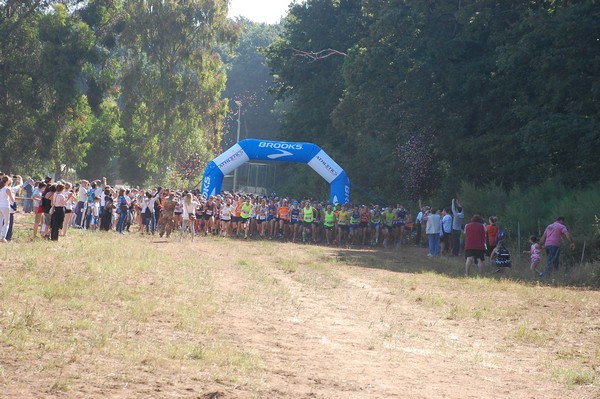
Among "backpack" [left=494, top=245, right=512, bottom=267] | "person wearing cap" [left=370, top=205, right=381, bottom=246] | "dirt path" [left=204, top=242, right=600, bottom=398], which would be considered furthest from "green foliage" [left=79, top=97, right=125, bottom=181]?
"dirt path" [left=204, top=242, right=600, bottom=398]

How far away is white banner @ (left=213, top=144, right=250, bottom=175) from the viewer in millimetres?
42969

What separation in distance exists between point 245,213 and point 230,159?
13.4 feet

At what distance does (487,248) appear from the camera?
28.8m

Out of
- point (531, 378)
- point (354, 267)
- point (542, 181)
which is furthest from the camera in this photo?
point (542, 181)

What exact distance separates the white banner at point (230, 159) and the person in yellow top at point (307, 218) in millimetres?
4668

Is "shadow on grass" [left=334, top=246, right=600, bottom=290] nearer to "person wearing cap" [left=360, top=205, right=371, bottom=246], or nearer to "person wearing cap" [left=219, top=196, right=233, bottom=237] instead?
"person wearing cap" [left=360, top=205, right=371, bottom=246]

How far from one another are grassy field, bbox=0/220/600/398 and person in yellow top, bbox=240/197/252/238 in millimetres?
15651

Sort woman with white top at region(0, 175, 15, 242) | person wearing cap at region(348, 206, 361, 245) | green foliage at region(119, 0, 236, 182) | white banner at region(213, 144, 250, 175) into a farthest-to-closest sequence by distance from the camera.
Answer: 1. green foliage at region(119, 0, 236, 182)
2. white banner at region(213, 144, 250, 175)
3. person wearing cap at region(348, 206, 361, 245)
4. woman with white top at region(0, 175, 15, 242)

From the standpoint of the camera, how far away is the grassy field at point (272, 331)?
9766mm

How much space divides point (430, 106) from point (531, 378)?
3229cm

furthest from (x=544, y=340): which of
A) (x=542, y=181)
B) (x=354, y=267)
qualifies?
(x=542, y=181)

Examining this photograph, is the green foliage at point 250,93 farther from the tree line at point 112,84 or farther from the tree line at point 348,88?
the tree line at point 112,84

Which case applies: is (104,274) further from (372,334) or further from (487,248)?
(487,248)

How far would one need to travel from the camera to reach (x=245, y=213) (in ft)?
131
